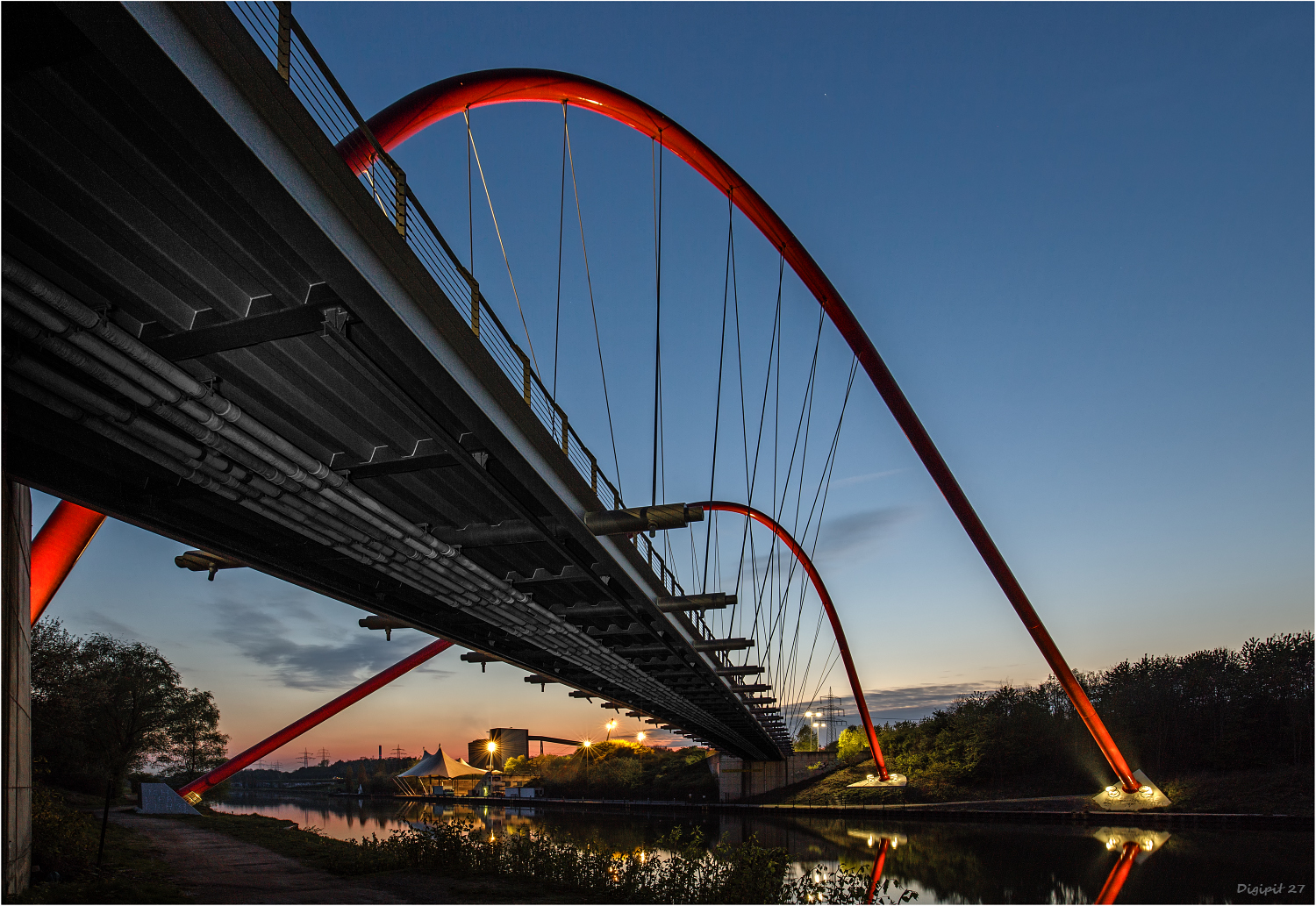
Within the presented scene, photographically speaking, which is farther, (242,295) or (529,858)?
(529,858)

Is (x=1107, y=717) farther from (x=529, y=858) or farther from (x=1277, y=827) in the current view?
(x=529, y=858)

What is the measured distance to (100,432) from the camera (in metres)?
8.80

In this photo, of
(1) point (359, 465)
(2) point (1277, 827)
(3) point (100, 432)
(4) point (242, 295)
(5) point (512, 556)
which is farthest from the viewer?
(2) point (1277, 827)

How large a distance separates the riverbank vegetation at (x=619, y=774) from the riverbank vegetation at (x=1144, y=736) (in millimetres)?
15208

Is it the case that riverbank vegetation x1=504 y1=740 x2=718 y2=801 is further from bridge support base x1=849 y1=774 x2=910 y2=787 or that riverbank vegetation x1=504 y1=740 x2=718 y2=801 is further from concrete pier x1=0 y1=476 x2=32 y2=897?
concrete pier x1=0 y1=476 x2=32 y2=897

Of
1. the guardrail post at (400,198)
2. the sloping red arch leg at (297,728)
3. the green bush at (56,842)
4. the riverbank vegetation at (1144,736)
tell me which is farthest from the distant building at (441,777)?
the guardrail post at (400,198)

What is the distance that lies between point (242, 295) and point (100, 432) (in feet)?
9.92

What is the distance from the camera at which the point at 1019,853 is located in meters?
30.2

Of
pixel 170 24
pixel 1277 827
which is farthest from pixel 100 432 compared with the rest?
pixel 1277 827

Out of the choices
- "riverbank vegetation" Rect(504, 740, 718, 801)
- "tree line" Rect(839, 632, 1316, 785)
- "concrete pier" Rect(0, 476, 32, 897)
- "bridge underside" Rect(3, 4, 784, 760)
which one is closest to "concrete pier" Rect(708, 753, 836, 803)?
"riverbank vegetation" Rect(504, 740, 718, 801)

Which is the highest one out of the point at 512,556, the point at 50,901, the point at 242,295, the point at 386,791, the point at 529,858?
the point at 242,295

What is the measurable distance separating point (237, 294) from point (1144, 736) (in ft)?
231

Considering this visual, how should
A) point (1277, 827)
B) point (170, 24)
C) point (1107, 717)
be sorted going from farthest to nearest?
point (1107, 717) < point (1277, 827) < point (170, 24)

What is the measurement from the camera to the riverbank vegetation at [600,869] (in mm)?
16281
